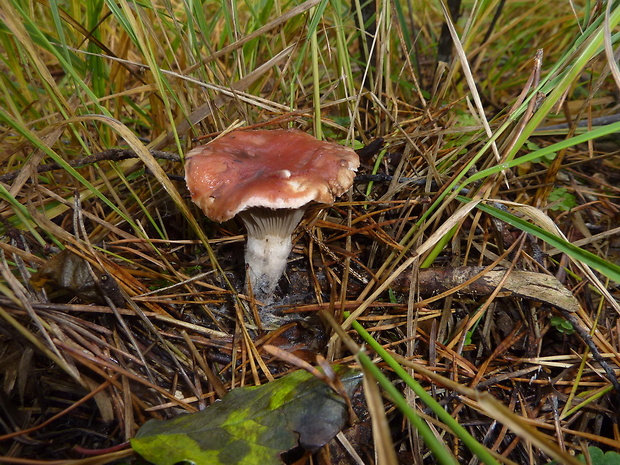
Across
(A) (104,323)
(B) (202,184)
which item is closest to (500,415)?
(B) (202,184)

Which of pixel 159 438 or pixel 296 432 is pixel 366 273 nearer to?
pixel 296 432

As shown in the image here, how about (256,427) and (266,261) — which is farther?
(266,261)

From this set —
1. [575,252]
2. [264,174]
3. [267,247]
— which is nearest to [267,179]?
[264,174]

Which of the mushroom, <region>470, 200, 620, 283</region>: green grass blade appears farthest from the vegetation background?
the mushroom

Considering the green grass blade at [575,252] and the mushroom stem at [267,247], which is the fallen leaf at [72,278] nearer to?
the mushroom stem at [267,247]

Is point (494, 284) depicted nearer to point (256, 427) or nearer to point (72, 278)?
point (256, 427)
